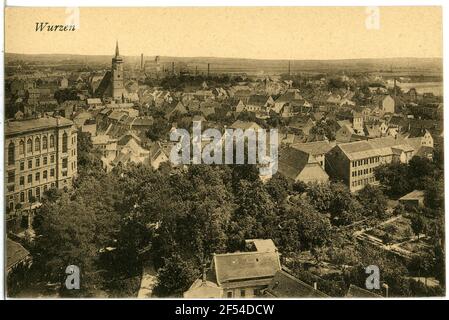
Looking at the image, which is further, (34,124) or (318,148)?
(318,148)

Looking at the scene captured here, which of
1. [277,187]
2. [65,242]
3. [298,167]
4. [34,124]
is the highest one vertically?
[34,124]

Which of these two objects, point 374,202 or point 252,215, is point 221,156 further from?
point 374,202

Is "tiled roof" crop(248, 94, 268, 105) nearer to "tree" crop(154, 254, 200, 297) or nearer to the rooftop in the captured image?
"tree" crop(154, 254, 200, 297)

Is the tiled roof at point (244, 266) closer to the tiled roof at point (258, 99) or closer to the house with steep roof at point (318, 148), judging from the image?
the house with steep roof at point (318, 148)

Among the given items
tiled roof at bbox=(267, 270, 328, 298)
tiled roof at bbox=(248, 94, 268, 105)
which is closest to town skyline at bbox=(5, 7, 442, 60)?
tiled roof at bbox=(248, 94, 268, 105)

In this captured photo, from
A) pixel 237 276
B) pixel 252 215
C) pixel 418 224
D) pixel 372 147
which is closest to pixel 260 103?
pixel 252 215

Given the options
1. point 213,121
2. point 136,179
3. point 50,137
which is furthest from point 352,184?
point 50,137

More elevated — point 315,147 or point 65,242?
point 315,147
